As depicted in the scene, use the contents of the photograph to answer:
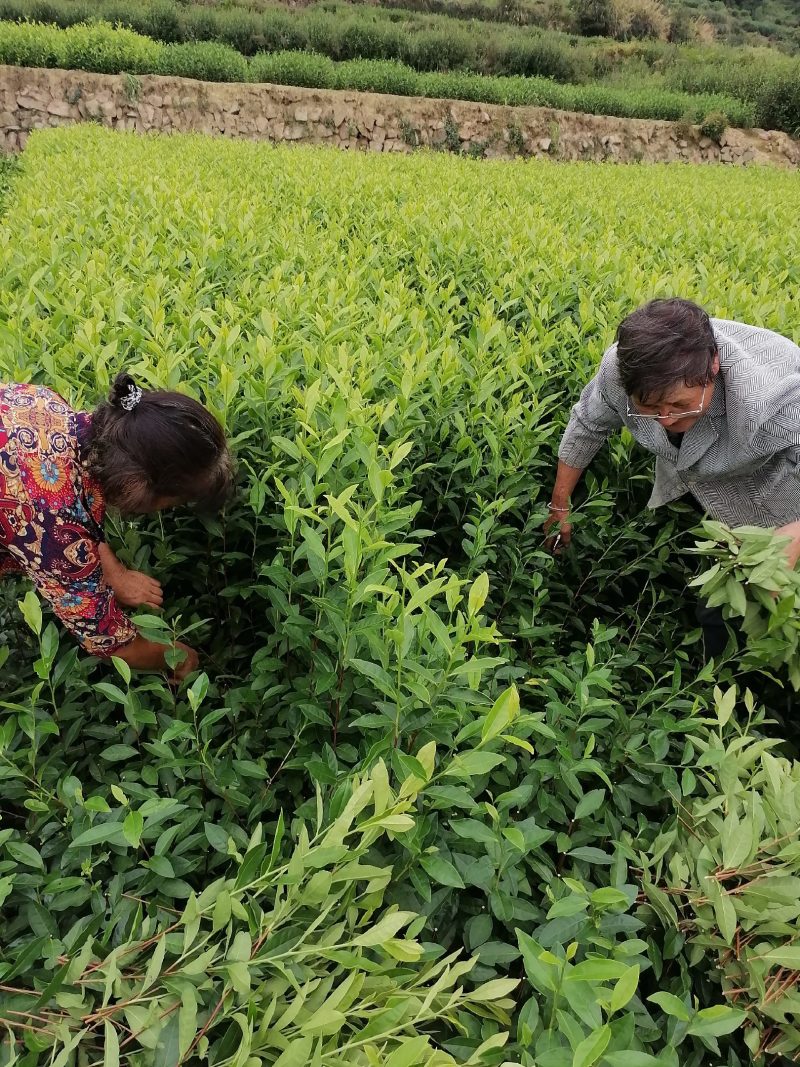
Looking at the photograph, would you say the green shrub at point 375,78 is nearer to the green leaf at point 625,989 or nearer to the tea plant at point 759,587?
the tea plant at point 759,587

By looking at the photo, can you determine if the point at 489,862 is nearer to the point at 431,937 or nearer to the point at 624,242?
the point at 431,937

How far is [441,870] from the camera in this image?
1289 mm

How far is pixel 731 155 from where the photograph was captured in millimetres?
18922

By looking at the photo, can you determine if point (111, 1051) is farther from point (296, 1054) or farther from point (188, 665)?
point (188, 665)

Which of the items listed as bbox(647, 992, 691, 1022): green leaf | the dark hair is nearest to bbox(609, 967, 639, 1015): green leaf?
bbox(647, 992, 691, 1022): green leaf

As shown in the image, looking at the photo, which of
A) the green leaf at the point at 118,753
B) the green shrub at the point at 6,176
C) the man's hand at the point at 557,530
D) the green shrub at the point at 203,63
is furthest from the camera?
the green shrub at the point at 203,63

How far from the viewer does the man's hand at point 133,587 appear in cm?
197

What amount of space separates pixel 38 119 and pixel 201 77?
3873mm

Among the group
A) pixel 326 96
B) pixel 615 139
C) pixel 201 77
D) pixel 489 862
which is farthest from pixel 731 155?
pixel 489 862

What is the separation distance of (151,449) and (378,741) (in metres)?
0.95

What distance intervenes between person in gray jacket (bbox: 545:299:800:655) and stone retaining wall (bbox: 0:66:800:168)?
16.0m

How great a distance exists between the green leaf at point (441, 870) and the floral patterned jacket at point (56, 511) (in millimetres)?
1071

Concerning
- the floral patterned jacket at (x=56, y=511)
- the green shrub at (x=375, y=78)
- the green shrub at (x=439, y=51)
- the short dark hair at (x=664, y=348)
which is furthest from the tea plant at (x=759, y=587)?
the green shrub at (x=439, y=51)

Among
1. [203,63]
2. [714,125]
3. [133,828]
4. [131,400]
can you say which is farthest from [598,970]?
[714,125]
